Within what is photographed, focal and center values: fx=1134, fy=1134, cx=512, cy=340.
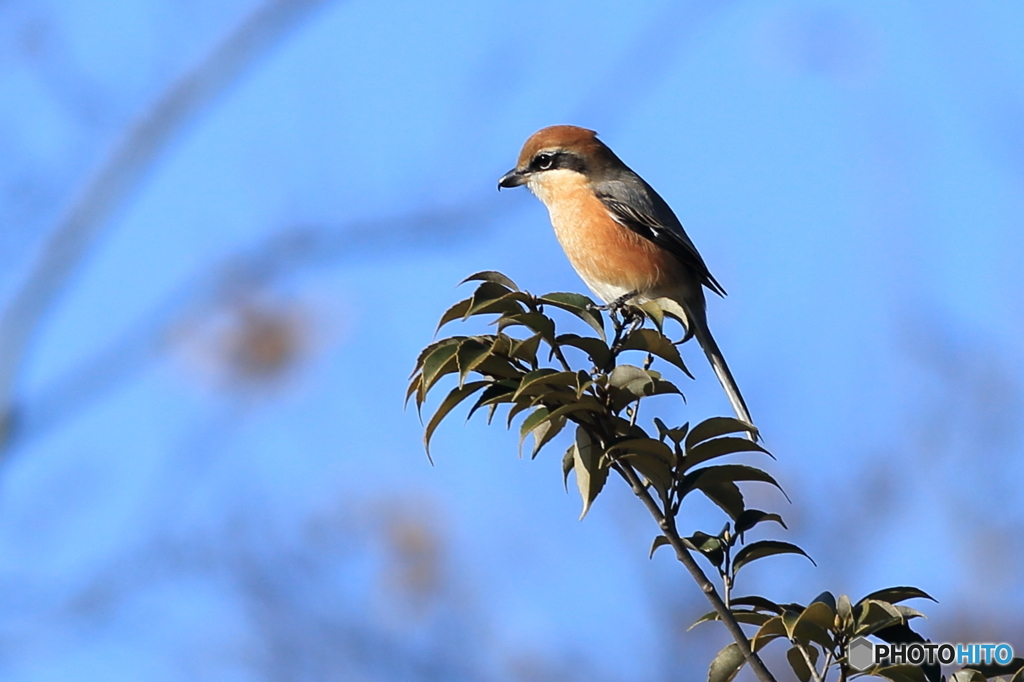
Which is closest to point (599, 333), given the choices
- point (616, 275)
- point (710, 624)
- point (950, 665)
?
point (950, 665)

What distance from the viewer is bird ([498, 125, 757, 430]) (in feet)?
14.3

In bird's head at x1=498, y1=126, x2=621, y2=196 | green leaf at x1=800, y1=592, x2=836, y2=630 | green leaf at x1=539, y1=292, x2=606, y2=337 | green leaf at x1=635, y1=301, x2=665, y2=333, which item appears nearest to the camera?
green leaf at x1=800, y1=592, x2=836, y2=630

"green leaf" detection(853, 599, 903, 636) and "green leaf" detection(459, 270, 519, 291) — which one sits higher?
"green leaf" detection(459, 270, 519, 291)

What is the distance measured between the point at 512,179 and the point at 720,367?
48.6 inches

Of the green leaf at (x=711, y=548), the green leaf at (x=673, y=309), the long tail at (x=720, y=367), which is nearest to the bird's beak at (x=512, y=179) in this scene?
the long tail at (x=720, y=367)

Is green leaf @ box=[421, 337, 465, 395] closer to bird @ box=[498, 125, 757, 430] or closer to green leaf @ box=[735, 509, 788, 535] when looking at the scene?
green leaf @ box=[735, 509, 788, 535]

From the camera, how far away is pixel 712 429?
1.71 metres

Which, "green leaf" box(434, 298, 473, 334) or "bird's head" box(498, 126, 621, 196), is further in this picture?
"bird's head" box(498, 126, 621, 196)

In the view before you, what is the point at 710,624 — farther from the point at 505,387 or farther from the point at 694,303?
the point at 505,387

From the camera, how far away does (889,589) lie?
1598 mm

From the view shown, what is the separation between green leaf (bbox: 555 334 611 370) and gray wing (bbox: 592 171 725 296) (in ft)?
7.95

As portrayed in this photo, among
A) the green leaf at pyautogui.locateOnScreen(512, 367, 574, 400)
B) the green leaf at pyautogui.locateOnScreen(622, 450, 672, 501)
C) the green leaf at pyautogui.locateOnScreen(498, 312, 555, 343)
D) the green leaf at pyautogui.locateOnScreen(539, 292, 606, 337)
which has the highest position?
the green leaf at pyautogui.locateOnScreen(539, 292, 606, 337)

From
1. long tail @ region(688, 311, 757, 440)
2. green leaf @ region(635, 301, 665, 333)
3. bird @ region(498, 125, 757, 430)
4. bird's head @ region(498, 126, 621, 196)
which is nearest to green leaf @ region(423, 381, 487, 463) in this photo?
green leaf @ region(635, 301, 665, 333)

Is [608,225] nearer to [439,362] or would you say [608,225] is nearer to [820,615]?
[439,362]
